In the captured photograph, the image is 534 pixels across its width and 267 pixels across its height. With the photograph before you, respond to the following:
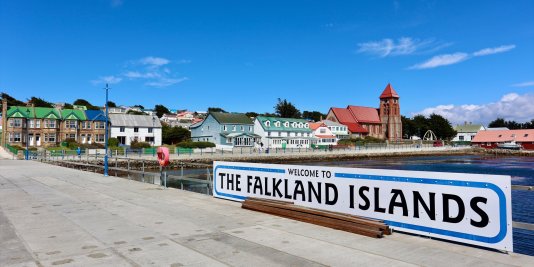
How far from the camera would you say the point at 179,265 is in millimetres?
5879

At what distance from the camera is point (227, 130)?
8112 cm

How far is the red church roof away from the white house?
6862 centimetres

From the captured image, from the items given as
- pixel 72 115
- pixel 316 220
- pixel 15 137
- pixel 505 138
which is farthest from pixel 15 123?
pixel 505 138

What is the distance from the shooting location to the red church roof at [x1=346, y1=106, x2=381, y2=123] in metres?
126

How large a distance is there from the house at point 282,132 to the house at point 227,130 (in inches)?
95.3

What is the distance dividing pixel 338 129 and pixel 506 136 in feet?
189

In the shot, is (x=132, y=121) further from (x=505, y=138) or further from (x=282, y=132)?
(x=505, y=138)

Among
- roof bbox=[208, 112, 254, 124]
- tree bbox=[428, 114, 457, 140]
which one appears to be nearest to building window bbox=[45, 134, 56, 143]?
roof bbox=[208, 112, 254, 124]

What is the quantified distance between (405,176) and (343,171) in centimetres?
157

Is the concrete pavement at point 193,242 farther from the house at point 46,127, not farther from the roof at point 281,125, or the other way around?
the roof at point 281,125

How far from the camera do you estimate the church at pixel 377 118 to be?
122 metres

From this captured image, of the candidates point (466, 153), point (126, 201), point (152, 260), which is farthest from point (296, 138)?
point (152, 260)

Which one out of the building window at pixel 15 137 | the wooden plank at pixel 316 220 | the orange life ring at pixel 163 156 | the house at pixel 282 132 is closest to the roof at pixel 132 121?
the building window at pixel 15 137

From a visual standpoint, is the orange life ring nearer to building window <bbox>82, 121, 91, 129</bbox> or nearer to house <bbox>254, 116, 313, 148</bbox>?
house <bbox>254, 116, 313, 148</bbox>
